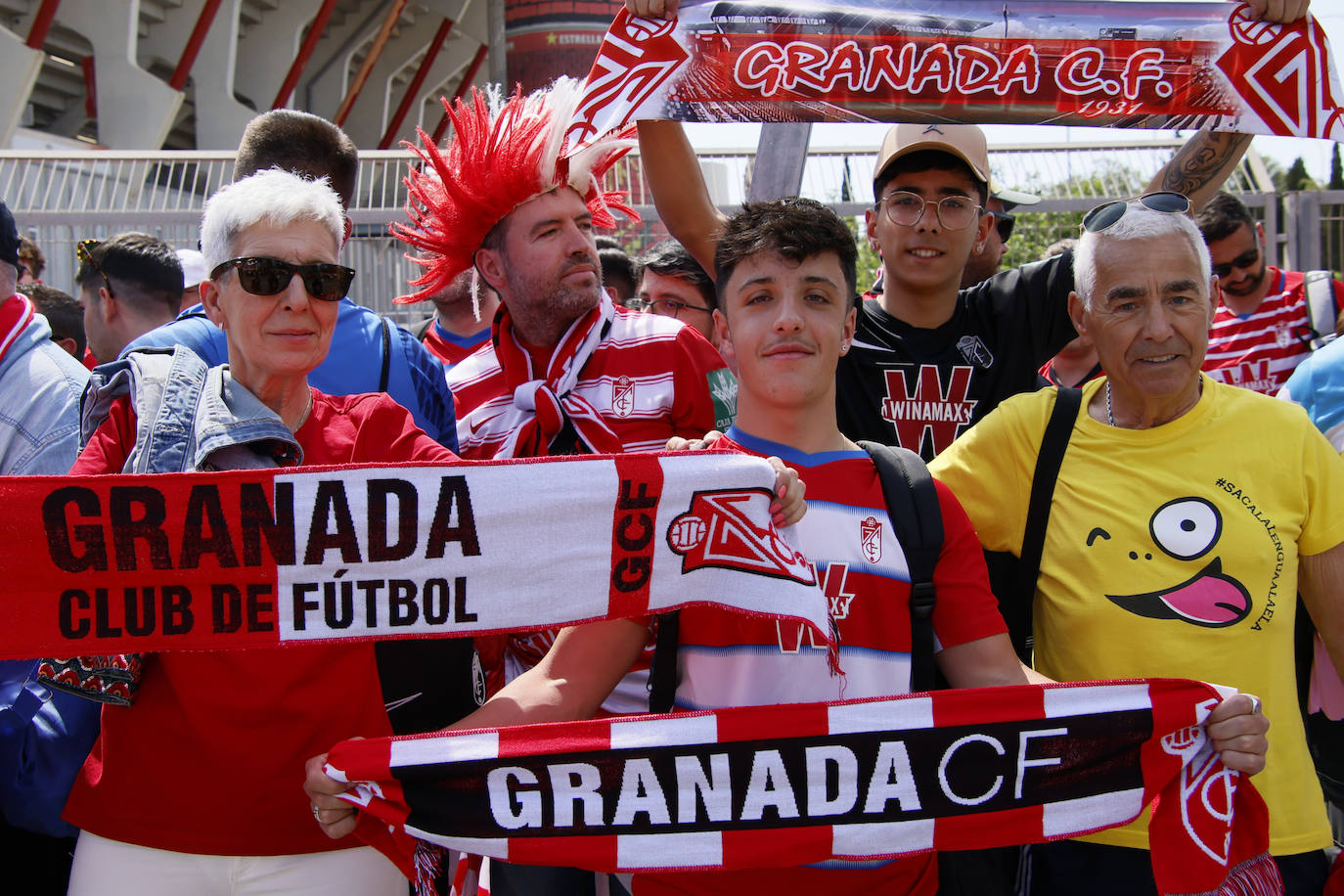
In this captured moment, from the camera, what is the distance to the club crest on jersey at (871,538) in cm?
232

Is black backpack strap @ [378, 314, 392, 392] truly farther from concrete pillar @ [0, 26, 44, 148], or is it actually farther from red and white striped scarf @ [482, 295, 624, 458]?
concrete pillar @ [0, 26, 44, 148]

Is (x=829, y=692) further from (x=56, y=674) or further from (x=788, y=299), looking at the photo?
(x=56, y=674)

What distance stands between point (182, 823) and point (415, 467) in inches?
32.7

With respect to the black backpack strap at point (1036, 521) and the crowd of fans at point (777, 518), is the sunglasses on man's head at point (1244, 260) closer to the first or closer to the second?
the crowd of fans at point (777, 518)

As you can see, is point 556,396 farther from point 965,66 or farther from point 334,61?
point 334,61

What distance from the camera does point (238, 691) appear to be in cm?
223

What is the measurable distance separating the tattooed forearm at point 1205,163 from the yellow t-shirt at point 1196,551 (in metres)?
0.96

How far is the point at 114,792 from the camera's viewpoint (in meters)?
2.22

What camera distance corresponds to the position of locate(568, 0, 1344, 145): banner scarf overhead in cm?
297

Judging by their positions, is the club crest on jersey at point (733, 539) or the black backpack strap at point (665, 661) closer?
the club crest on jersey at point (733, 539)

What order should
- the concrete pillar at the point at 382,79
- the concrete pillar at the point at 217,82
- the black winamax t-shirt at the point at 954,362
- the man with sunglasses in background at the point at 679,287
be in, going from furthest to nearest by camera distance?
the concrete pillar at the point at 382,79
the concrete pillar at the point at 217,82
the man with sunglasses in background at the point at 679,287
the black winamax t-shirt at the point at 954,362

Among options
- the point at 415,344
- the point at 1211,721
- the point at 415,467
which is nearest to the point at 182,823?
the point at 415,467

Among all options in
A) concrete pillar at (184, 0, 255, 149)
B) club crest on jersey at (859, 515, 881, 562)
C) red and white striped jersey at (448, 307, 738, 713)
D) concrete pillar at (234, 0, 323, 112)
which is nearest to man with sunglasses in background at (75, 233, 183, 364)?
red and white striped jersey at (448, 307, 738, 713)

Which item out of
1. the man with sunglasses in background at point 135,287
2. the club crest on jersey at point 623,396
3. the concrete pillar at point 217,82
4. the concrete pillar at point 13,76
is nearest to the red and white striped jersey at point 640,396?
the club crest on jersey at point 623,396
